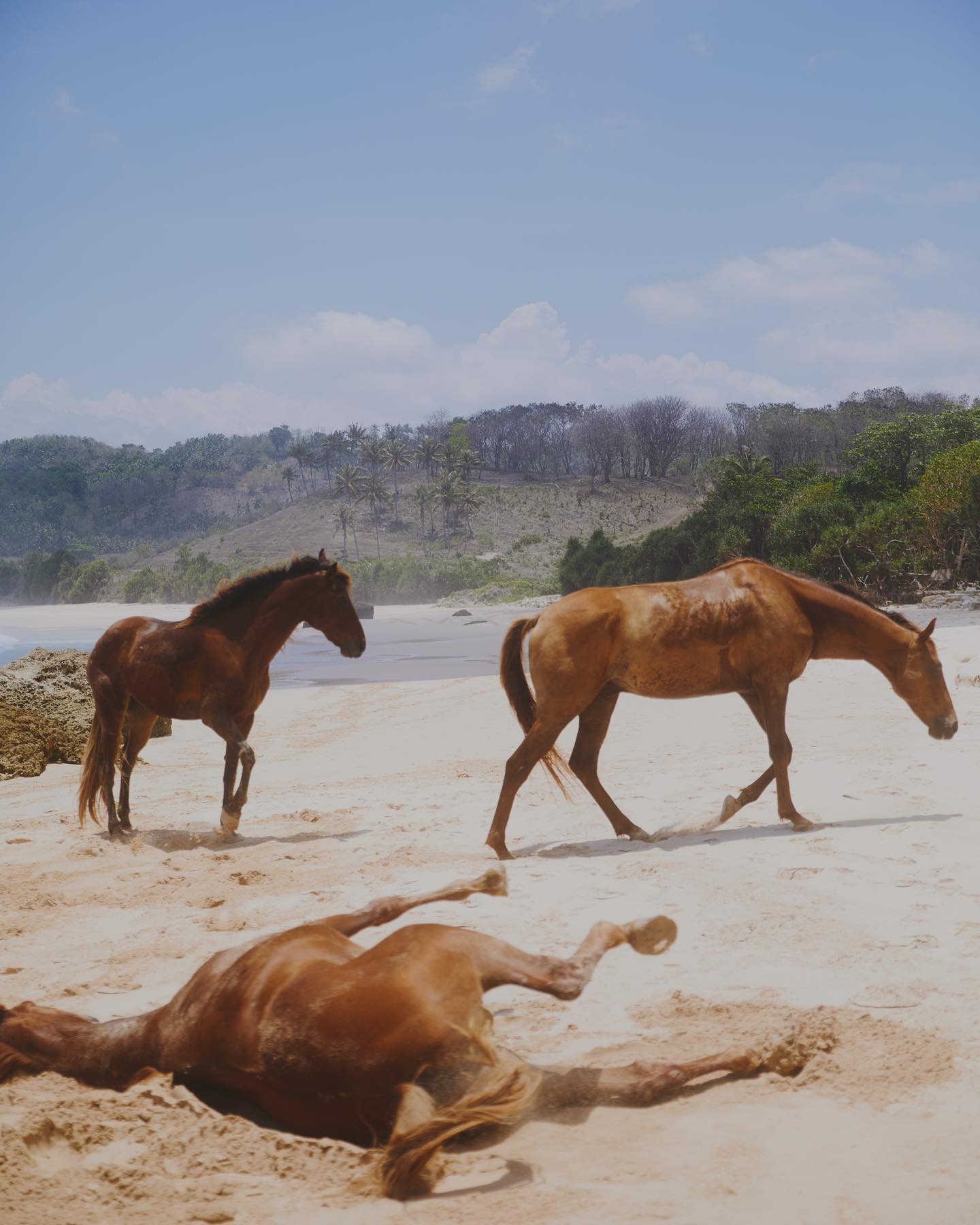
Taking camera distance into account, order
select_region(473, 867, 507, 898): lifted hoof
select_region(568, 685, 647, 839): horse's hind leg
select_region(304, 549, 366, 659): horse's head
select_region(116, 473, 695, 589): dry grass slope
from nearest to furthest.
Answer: select_region(473, 867, 507, 898): lifted hoof, select_region(568, 685, 647, 839): horse's hind leg, select_region(304, 549, 366, 659): horse's head, select_region(116, 473, 695, 589): dry grass slope

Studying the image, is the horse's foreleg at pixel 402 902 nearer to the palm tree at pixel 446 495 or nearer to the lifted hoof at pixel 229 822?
the lifted hoof at pixel 229 822

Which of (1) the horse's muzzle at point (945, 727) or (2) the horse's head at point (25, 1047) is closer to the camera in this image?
(2) the horse's head at point (25, 1047)

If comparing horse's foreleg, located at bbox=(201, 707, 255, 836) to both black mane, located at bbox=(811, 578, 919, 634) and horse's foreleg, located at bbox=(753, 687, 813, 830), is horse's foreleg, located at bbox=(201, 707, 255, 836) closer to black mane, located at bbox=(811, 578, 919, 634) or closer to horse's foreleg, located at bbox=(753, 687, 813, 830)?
horse's foreleg, located at bbox=(753, 687, 813, 830)

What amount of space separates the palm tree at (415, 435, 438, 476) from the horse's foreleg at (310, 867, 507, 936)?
A: 9833 centimetres

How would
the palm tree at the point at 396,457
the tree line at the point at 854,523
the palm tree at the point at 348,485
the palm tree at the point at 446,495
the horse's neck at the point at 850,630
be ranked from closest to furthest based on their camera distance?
the horse's neck at the point at 850,630, the tree line at the point at 854,523, the palm tree at the point at 446,495, the palm tree at the point at 348,485, the palm tree at the point at 396,457

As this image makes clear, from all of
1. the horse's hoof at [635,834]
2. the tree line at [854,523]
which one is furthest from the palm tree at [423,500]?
the horse's hoof at [635,834]

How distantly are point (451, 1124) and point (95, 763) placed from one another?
19.2 feet

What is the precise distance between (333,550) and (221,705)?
79.7 metres

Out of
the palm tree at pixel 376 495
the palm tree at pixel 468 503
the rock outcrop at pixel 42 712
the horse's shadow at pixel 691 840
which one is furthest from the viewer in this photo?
the palm tree at pixel 376 495

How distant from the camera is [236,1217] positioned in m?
2.49

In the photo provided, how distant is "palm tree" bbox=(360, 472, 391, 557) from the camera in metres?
91.8

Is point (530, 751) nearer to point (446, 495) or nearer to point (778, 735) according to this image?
point (778, 735)

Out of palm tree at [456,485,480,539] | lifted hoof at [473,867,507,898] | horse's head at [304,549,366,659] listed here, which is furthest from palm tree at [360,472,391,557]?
lifted hoof at [473,867,507,898]

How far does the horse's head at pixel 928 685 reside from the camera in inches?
280
